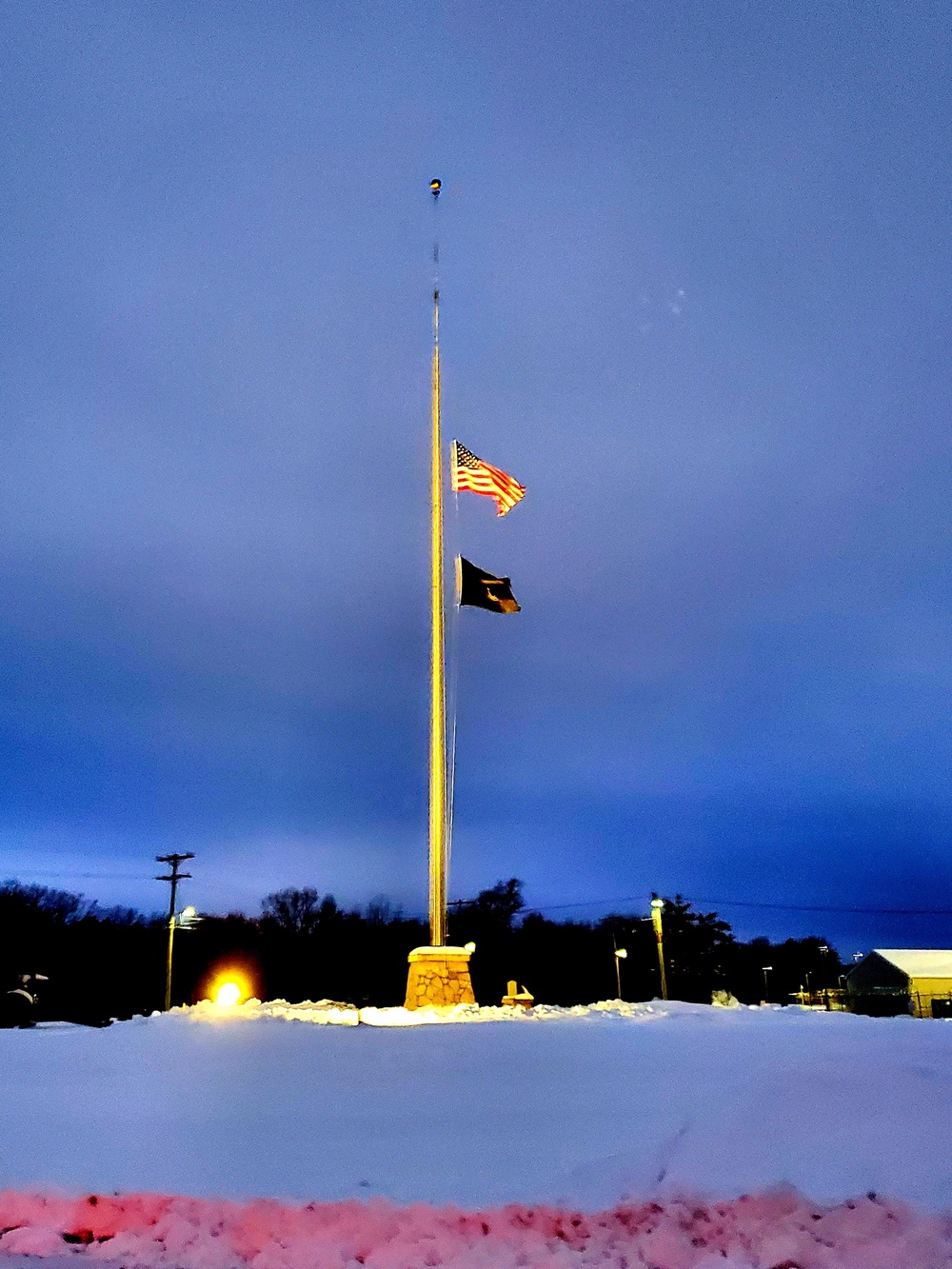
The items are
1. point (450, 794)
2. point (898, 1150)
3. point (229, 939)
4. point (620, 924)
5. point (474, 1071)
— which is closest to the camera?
point (898, 1150)

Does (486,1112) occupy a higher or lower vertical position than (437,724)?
lower

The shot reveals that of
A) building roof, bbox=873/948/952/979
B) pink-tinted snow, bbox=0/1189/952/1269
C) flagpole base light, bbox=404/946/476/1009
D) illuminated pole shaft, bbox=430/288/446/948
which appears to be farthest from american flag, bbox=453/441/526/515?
building roof, bbox=873/948/952/979

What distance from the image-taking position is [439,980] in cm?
1201

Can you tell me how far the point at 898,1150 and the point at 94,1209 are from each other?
14.0ft

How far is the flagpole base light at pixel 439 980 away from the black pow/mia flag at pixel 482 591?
462 cm

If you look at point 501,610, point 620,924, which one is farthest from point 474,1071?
point 620,924

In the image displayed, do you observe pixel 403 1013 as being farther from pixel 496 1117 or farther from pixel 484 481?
pixel 484 481

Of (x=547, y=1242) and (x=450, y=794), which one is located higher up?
(x=450, y=794)

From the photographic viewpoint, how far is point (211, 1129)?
20.6 ft

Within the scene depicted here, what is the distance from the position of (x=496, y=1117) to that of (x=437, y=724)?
7.06 meters

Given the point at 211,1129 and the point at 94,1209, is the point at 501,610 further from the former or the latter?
the point at 94,1209

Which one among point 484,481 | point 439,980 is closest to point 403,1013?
point 439,980

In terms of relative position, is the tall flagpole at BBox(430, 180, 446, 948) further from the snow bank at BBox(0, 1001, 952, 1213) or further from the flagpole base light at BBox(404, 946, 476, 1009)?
the snow bank at BBox(0, 1001, 952, 1213)

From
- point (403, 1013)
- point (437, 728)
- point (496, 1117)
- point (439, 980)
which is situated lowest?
point (496, 1117)
